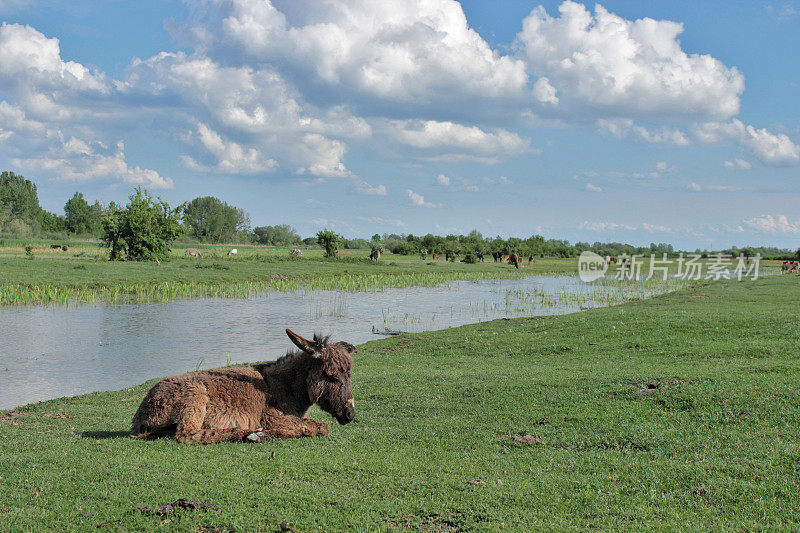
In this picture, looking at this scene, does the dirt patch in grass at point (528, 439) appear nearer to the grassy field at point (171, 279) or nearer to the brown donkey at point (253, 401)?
the brown donkey at point (253, 401)

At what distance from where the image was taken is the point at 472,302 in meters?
34.3

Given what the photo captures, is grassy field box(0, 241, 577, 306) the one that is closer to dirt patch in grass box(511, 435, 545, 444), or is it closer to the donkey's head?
the donkey's head

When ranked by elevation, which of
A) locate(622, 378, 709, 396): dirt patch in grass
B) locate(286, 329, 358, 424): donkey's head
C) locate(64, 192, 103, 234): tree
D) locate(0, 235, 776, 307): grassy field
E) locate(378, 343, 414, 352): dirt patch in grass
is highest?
locate(64, 192, 103, 234): tree

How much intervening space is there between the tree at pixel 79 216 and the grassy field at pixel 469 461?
5592 inches

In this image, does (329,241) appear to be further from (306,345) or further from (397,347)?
(306,345)

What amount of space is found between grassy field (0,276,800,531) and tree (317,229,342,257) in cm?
5438

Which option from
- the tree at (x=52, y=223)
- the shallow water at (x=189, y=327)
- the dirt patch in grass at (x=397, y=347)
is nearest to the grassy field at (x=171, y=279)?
the shallow water at (x=189, y=327)

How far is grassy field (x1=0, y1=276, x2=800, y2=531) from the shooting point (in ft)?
15.5

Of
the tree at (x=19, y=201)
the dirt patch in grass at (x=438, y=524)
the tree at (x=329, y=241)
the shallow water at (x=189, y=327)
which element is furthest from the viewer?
the tree at (x=19, y=201)

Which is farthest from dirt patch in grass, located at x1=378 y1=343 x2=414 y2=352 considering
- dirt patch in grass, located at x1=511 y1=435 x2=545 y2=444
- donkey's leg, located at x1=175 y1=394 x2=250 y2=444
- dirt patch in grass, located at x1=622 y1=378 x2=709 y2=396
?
donkey's leg, located at x1=175 y1=394 x2=250 y2=444

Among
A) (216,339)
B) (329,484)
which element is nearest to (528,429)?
(329,484)

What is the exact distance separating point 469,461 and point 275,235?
144m

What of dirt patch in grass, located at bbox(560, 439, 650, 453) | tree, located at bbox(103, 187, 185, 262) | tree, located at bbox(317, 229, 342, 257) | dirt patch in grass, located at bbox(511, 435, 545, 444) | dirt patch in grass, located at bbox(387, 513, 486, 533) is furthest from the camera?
tree, located at bbox(317, 229, 342, 257)

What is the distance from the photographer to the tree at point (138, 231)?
1944 inches
